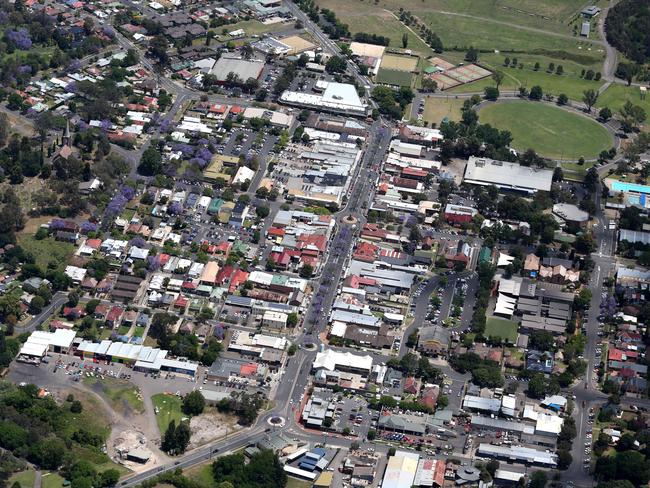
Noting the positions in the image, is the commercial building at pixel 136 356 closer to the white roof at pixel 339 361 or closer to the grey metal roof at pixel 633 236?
the white roof at pixel 339 361

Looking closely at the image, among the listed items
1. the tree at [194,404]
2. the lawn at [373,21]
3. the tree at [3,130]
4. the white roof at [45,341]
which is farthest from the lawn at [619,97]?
the white roof at [45,341]

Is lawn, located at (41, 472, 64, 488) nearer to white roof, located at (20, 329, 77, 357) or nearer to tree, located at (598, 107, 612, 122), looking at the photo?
white roof, located at (20, 329, 77, 357)

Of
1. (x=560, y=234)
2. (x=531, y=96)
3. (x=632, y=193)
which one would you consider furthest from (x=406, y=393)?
(x=531, y=96)

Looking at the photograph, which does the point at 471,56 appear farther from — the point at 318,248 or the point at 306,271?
the point at 306,271

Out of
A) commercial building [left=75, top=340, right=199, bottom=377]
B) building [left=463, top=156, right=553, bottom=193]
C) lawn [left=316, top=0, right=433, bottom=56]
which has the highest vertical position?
building [left=463, top=156, right=553, bottom=193]

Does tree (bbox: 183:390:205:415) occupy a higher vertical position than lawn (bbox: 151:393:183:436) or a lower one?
higher

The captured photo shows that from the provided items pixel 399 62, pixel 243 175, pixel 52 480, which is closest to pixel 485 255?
pixel 243 175

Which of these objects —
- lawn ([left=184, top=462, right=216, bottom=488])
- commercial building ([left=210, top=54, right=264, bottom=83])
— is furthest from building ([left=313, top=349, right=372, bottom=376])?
commercial building ([left=210, top=54, right=264, bottom=83])
